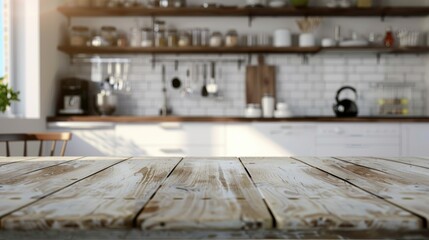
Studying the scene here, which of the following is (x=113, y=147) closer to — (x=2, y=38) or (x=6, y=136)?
(x=2, y=38)

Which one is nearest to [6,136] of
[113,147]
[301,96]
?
[113,147]

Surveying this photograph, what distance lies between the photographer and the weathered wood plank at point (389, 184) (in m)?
0.77

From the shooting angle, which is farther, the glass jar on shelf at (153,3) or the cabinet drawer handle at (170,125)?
the glass jar on shelf at (153,3)

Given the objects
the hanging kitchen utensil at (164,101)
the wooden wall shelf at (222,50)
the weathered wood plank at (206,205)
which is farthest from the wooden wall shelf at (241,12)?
the weathered wood plank at (206,205)

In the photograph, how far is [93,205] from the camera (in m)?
0.73

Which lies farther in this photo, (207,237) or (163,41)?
(163,41)

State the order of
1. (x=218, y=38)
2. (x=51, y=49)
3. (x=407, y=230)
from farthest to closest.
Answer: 1. (x=218, y=38)
2. (x=51, y=49)
3. (x=407, y=230)

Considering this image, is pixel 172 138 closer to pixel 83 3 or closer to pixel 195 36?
pixel 195 36

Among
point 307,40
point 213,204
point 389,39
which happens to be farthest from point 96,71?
point 213,204

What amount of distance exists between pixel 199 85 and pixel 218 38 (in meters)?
0.49

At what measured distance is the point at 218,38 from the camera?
4164mm

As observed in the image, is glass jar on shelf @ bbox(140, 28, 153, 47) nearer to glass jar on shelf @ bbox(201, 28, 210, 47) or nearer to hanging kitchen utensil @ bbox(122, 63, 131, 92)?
hanging kitchen utensil @ bbox(122, 63, 131, 92)

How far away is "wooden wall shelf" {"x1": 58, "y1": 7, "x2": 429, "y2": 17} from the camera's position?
4.08m

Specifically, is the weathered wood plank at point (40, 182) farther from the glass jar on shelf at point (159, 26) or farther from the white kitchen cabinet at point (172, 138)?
the glass jar on shelf at point (159, 26)
